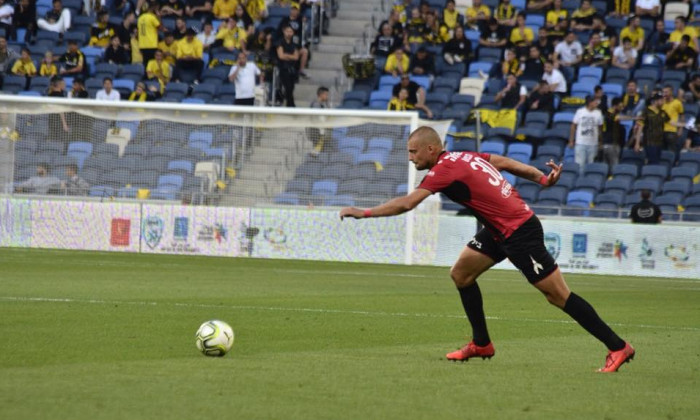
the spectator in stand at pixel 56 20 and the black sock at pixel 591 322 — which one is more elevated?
the spectator in stand at pixel 56 20

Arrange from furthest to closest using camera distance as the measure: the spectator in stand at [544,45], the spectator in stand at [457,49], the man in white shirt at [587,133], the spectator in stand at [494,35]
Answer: the spectator in stand at [494,35] → the spectator in stand at [457,49] → the spectator in stand at [544,45] → the man in white shirt at [587,133]

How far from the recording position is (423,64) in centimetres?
2984

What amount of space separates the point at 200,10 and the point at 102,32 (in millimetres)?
2663

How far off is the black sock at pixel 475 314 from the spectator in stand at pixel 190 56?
21581mm

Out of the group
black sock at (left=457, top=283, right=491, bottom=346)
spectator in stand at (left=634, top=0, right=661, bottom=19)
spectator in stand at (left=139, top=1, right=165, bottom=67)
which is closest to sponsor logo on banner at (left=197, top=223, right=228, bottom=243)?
spectator in stand at (left=139, top=1, right=165, bottom=67)

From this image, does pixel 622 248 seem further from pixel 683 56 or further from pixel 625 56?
pixel 625 56

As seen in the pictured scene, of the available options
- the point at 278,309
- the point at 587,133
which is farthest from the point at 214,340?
the point at 587,133

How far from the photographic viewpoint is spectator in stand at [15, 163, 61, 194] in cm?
2575

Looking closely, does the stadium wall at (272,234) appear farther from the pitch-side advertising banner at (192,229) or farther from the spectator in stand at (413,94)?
the spectator in stand at (413,94)

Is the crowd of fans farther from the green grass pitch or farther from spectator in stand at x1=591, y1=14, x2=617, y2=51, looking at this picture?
the green grass pitch

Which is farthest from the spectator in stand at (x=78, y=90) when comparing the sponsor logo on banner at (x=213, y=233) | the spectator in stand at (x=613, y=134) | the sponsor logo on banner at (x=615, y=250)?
the sponsor logo on banner at (x=615, y=250)

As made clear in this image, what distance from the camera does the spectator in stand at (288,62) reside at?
29.6m

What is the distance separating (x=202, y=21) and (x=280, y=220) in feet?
31.3

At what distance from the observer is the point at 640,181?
2581 centimetres
